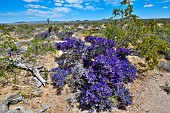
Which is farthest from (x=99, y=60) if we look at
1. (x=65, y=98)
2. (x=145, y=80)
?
(x=145, y=80)

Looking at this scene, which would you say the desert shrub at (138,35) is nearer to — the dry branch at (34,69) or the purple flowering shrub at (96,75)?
the purple flowering shrub at (96,75)

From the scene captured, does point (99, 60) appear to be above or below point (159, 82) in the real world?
above

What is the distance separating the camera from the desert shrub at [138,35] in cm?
825

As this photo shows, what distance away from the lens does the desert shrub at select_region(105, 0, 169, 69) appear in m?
8.25

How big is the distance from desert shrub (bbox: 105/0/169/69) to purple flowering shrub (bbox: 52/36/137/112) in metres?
1.39

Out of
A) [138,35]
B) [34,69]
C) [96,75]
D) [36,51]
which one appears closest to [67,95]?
[96,75]

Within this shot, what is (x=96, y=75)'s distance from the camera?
6129 millimetres

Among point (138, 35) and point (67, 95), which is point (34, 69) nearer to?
point (67, 95)

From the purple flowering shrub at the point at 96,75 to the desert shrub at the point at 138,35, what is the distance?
1389 mm

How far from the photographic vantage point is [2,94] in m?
6.13

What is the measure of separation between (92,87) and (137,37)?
189 inches

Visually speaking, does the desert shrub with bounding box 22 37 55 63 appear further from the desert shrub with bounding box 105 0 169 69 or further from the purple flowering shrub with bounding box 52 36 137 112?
the desert shrub with bounding box 105 0 169 69

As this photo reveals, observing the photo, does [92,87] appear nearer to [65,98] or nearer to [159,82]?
[65,98]

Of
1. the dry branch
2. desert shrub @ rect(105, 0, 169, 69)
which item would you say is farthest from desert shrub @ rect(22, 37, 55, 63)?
desert shrub @ rect(105, 0, 169, 69)
